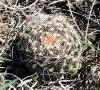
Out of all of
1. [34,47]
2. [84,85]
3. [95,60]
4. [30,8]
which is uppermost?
[30,8]

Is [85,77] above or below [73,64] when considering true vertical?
below

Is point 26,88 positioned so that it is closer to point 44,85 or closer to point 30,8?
point 44,85

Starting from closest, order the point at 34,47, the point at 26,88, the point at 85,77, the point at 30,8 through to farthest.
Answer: the point at 34,47 → the point at 26,88 → the point at 85,77 → the point at 30,8

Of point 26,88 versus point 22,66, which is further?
point 22,66

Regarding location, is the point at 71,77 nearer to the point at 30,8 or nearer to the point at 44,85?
the point at 44,85

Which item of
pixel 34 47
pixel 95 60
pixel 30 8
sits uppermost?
pixel 30 8

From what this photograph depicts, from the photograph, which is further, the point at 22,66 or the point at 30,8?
the point at 30,8

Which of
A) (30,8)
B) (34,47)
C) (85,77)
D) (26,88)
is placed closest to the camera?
(34,47)

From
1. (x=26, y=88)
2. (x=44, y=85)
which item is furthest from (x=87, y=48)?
(x=26, y=88)

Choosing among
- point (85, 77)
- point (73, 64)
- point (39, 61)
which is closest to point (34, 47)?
point (39, 61)
